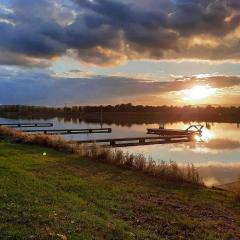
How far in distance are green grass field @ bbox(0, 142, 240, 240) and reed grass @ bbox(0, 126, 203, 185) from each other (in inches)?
37.9

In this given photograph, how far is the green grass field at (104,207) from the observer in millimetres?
6465

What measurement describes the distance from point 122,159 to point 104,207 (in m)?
8.68

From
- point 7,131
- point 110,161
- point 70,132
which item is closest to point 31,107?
point 70,132

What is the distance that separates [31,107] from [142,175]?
4709 inches

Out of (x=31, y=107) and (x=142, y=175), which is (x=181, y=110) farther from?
(x=142, y=175)

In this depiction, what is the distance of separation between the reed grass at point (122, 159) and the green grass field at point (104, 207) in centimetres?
96

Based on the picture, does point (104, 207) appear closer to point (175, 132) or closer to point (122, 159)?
point (122, 159)

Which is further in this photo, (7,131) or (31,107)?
(31,107)

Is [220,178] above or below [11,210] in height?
below

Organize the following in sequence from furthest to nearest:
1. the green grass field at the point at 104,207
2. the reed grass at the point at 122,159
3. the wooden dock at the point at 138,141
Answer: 1. the wooden dock at the point at 138,141
2. the reed grass at the point at 122,159
3. the green grass field at the point at 104,207

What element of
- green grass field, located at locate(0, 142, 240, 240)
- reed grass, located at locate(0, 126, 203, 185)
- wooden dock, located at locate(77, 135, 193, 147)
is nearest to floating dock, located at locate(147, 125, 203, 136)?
wooden dock, located at locate(77, 135, 193, 147)

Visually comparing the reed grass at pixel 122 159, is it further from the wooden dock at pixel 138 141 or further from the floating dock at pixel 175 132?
the floating dock at pixel 175 132

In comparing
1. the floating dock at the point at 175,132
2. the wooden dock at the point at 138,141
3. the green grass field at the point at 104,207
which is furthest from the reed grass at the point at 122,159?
the floating dock at the point at 175,132

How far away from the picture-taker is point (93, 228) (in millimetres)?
6535
